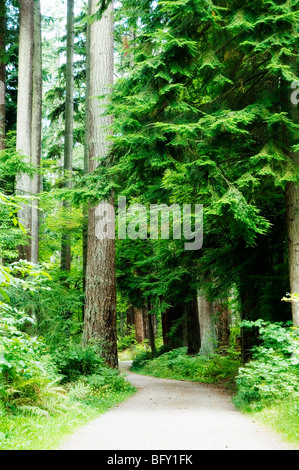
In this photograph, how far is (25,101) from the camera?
13750mm

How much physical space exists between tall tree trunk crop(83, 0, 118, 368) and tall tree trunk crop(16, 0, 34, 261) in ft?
8.52

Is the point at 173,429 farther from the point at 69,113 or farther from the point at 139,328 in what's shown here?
the point at 139,328

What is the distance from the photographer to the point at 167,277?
12109 mm

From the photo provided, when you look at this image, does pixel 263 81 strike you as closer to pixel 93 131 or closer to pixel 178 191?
pixel 178 191

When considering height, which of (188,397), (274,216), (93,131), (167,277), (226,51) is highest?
(226,51)

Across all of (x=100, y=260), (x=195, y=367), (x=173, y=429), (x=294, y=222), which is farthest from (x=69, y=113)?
(x=173, y=429)

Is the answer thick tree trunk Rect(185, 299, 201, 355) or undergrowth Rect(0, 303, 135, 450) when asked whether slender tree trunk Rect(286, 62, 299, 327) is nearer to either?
undergrowth Rect(0, 303, 135, 450)

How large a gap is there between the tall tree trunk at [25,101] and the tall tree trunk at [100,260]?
2.60 meters

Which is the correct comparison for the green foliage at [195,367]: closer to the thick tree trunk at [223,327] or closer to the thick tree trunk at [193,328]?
the thick tree trunk at [193,328]

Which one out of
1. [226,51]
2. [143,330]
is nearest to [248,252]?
[226,51]

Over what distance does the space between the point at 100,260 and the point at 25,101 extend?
598cm

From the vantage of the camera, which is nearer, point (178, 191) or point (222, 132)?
point (222, 132)

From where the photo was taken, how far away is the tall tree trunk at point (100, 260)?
11023 mm

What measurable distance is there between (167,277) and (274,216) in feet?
11.6
